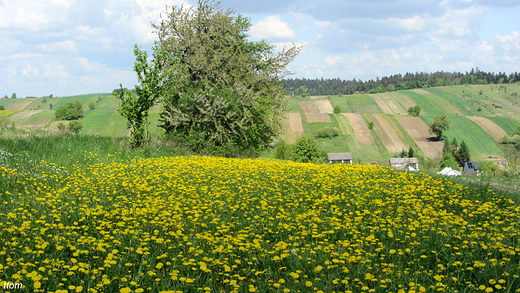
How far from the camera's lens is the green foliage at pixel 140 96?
2277cm

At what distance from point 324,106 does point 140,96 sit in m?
137

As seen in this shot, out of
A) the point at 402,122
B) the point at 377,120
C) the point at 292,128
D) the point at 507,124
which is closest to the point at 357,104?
the point at 402,122

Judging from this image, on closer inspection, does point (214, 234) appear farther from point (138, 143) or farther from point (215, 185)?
point (138, 143)

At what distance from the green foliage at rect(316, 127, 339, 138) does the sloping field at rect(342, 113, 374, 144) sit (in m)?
5.27

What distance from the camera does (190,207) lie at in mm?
9664

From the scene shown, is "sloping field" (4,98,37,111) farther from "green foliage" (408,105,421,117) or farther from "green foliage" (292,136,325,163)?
"green foliage" (408,105,421,117)

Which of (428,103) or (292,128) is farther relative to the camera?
(428,103)

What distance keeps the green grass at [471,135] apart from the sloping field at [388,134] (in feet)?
44.4

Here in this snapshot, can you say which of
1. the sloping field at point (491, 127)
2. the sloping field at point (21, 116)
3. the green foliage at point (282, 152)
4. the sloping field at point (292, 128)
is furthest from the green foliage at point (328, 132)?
the sloping field at point (21, 116)

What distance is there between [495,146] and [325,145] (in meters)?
42.8

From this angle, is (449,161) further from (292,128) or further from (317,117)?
(317,117)

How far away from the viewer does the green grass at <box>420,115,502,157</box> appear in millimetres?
110012

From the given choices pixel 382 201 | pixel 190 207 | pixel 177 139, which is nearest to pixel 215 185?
pixel 190 207

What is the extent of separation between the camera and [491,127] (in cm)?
12562
